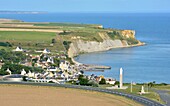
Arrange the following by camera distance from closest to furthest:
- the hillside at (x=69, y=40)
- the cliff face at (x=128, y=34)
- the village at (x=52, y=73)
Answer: the village at (x=52, y=73), the hillside at (x=69, y=40), the cliff face at (x=128, y=34)

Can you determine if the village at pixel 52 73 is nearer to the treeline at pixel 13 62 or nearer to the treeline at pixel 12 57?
the treeline at pixel 13 62

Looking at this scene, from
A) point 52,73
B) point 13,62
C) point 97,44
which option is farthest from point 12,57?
point 97,44

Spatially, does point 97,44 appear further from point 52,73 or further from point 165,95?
point 165,95

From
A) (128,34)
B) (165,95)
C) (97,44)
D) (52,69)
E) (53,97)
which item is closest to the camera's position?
(53,97)

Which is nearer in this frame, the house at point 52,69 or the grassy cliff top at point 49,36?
the house at point 52,69

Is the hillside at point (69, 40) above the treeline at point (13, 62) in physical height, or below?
above

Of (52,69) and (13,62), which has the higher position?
(13,62)

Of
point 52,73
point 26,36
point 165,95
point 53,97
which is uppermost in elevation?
point 26,36

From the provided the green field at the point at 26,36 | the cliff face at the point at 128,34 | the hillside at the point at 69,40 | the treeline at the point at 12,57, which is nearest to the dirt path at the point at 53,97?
the treeline at the point at 12,57

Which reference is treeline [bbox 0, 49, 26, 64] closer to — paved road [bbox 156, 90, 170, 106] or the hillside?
the hillside

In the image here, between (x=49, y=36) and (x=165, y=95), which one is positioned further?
(x=49, y=36)
